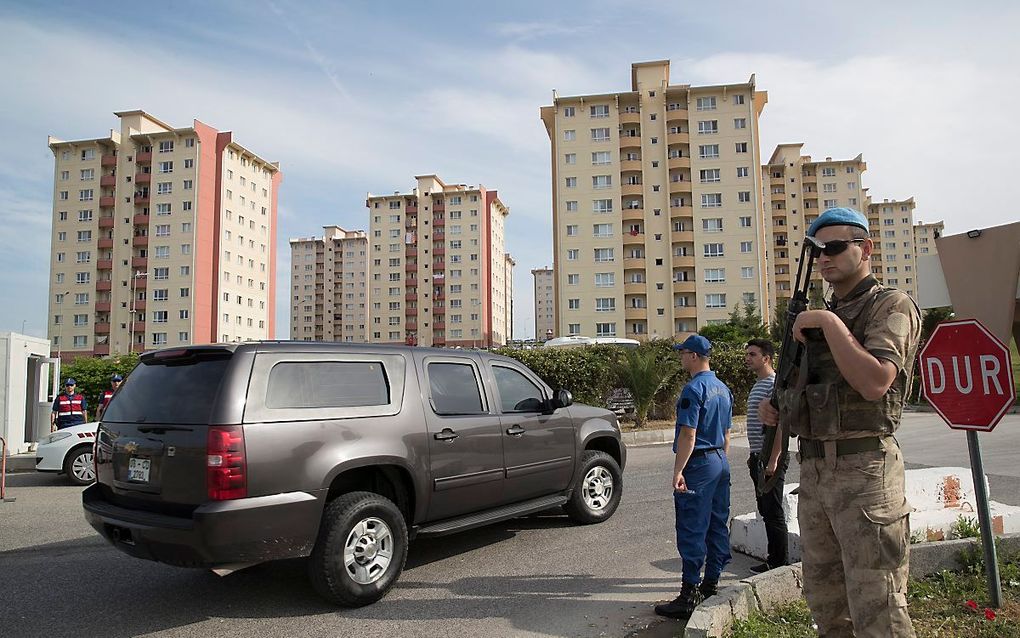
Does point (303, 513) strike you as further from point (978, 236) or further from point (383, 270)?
point (383, 270)

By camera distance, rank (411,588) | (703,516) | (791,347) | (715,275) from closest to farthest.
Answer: (791,347)
(703,516)
(411,588)
(715,275)

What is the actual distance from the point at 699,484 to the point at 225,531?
3100mm

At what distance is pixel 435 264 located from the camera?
364 ft

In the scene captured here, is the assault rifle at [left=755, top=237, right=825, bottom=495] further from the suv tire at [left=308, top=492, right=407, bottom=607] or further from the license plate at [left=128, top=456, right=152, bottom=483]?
the license plate at [left=128, top=456, right=152, bottom=483]

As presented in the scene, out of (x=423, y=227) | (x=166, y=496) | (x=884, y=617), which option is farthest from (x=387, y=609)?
(x=423, y=227)

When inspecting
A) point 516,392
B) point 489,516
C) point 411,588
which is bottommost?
point 411,588

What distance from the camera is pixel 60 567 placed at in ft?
18.2

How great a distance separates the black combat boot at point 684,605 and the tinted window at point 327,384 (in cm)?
252

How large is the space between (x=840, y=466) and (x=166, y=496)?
159 inches

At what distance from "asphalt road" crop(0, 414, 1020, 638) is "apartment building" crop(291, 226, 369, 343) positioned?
131787 mm

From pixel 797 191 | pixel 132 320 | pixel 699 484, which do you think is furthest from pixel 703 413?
pixel 797 191

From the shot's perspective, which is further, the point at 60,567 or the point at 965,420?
the point at 60,567

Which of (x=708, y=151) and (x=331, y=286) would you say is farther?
(x=331, y=286)

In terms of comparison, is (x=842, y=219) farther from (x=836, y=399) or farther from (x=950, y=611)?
(x=950, y=611)
